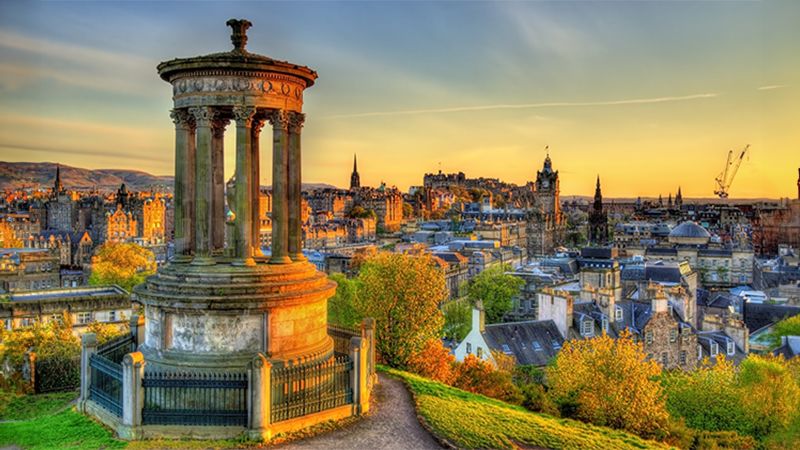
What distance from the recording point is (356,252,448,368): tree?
92.3 ft

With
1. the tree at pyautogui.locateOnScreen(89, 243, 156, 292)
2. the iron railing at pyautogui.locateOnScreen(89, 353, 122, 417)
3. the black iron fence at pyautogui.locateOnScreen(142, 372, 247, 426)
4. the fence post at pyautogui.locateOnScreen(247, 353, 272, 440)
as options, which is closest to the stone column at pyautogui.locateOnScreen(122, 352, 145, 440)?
the black iron fence at pyautogui.locateOnScreen(142, 372, 247, 426)

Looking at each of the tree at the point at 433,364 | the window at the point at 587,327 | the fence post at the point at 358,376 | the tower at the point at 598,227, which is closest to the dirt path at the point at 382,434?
the fence post at the point at 358,376

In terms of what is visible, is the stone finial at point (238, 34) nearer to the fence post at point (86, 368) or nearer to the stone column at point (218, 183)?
the stone column at point (218, 183)

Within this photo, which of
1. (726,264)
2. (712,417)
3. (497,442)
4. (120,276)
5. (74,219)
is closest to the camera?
(497,442)

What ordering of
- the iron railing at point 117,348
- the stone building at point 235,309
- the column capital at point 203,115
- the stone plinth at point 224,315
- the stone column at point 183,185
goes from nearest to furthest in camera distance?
the stone building at point 235,309, the stone plinth at point 224,315, the column capital at point 203,115, the stone column at point 183,185, the iron railing at point 117,348

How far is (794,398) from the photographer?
28.7 m

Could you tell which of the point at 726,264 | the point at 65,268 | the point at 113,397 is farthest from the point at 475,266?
the point at 113,397

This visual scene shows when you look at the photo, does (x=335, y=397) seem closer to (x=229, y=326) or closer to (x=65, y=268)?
(x=229, y=326)

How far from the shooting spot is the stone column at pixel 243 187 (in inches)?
641

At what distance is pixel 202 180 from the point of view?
1631cm

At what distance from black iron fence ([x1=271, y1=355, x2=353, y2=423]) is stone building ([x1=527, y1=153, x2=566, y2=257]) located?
123 metres

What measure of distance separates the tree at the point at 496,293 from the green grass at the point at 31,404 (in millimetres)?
46453

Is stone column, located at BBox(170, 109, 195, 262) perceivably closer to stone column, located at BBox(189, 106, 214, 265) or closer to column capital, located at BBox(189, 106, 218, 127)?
column capital, located at BBox(189, 106, 218, 127)

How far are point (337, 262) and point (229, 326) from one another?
220ft
